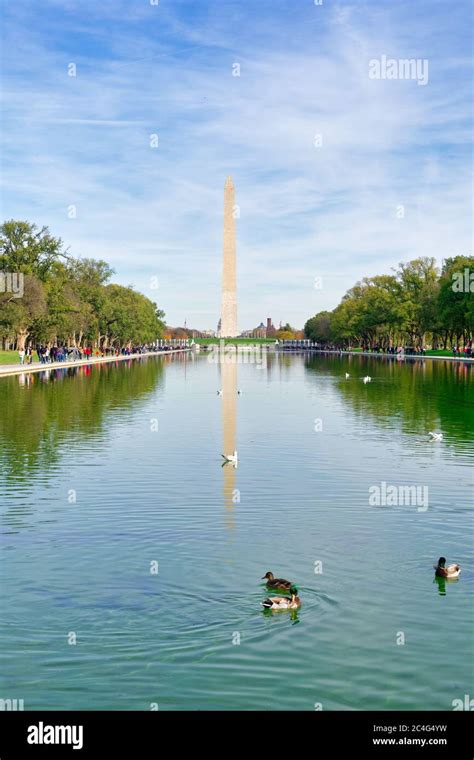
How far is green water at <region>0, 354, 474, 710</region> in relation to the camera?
11.1 metres

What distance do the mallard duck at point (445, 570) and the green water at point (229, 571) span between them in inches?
7.1

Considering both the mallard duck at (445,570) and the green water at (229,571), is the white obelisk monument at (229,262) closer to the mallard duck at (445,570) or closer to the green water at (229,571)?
the green water at (229,571)

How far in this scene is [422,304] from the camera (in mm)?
152125

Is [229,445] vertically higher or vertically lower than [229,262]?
lower

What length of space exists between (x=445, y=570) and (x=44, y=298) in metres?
92.8

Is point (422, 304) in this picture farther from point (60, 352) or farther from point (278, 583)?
point (278, 583)

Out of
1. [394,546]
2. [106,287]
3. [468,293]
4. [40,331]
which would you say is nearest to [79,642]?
[394,546]

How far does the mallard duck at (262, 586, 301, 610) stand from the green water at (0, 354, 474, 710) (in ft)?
0.55

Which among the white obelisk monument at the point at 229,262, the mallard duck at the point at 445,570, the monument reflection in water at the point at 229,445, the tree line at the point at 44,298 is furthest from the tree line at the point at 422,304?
the mallard duck at the point at 445,570

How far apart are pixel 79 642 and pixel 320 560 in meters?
5.28

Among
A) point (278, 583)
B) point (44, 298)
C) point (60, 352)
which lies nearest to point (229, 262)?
point (60, 352)

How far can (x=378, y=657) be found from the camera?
1174 centimetres

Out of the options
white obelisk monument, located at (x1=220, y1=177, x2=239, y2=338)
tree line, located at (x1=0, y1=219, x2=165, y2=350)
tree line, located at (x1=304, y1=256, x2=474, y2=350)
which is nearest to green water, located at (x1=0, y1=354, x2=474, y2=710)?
tree line, located at (x1=0, y1=219, x2=165, y2=350)

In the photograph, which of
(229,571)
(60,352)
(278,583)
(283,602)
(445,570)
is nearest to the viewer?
(283,602)
